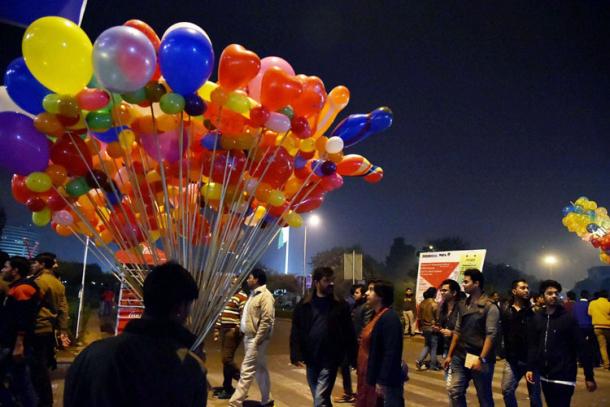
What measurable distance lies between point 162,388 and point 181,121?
7.79 feet

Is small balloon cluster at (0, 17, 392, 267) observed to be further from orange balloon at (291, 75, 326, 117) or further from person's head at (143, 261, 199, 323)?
person's head at (143, 261, 199, 323)

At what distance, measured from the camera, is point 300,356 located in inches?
209

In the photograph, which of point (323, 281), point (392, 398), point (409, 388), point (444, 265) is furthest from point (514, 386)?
point (444, 265)

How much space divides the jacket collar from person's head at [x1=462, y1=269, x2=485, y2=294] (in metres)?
4.07

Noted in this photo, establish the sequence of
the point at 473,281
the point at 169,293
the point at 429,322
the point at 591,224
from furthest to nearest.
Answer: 1. the point at 591,224
2. the point at 429,322
3. the point at 473,281
4. the point at 169,293

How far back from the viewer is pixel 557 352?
4.70 m

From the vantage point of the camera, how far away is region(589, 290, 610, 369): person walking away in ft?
37.8

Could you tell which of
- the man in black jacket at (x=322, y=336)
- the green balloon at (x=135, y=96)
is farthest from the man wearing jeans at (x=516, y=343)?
the green balloon at (x=135, y=96)

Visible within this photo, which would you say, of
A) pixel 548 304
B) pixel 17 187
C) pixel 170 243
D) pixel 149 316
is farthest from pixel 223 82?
pixel 548 304

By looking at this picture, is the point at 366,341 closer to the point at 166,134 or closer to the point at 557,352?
the point at 557,352

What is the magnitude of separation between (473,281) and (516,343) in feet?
4.02

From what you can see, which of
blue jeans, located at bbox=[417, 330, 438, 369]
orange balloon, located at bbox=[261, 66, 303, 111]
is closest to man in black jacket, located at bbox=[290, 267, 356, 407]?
orange balloon, located at bbox=[261, 66, 303, 111]

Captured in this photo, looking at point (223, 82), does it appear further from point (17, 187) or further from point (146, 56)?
point (17, 187)

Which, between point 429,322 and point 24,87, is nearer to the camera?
point 24,87
